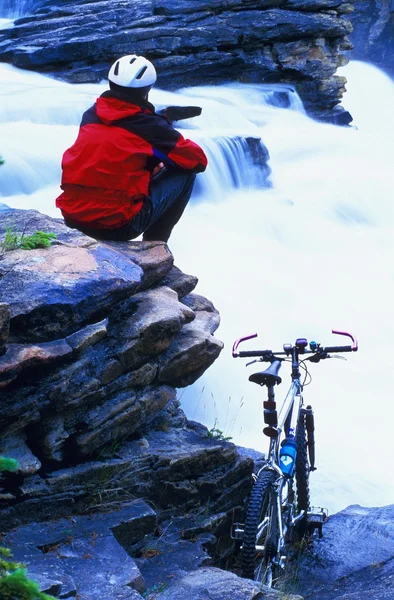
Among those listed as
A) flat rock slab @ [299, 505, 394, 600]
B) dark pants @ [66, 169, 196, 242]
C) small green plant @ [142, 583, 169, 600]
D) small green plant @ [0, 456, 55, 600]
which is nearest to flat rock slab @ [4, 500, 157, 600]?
small green plant @ [142, 583, 169, 600]

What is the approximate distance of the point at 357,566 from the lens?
5605mm

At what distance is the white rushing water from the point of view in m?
7.60

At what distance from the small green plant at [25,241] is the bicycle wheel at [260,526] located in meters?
2.01

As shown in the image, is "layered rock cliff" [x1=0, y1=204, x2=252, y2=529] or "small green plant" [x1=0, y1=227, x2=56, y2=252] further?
"small green plant" [x1=0, y1=227, x2=56, y2=252]

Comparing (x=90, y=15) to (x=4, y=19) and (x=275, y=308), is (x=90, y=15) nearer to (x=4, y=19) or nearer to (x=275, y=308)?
(x=4, y=19)

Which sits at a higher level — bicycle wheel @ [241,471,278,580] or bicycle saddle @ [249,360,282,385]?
bicycle saddle @ [249,360,282,385]

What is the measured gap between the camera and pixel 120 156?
19.1ft

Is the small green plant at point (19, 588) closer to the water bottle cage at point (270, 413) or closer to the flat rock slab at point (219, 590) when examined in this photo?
the flat rock slab at point (219, 590)

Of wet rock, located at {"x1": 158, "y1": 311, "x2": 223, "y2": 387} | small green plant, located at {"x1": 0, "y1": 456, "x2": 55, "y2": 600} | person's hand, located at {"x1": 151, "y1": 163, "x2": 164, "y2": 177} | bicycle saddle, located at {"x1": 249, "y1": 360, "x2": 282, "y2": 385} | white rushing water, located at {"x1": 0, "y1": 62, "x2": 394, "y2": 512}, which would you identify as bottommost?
white rushing water, located at {"x1": 0, "y1": 62, "x2": 394, "y2": 512}

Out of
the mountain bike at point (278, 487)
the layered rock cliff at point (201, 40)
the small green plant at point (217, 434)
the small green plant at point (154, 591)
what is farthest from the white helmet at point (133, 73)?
the layered rock cliff at point (201, 40)

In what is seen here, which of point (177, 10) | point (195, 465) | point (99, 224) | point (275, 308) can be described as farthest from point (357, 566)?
point (177, 10)

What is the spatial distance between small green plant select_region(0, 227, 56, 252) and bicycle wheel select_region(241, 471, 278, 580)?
2013mm

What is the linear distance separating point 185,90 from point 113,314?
47.6 ft

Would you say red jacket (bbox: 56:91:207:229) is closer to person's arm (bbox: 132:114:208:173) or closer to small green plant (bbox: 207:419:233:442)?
person's arm (bbox: 132:114:208:173)
